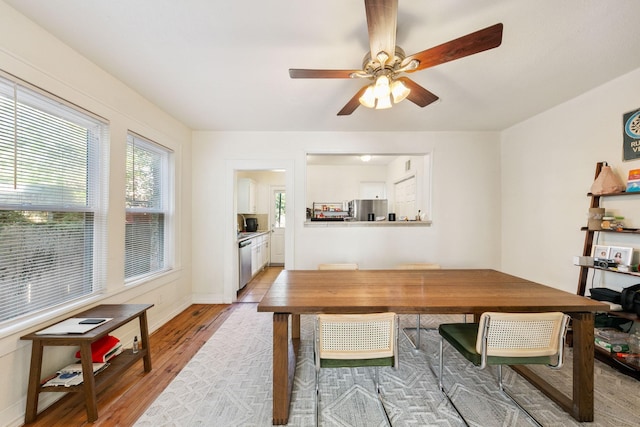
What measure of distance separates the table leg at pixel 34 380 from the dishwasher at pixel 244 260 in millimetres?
2542

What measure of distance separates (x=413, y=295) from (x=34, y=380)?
242 cm

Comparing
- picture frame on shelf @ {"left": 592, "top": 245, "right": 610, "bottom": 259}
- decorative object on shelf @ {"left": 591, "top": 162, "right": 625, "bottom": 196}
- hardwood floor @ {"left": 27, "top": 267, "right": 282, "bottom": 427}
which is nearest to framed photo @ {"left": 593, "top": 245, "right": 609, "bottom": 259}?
picture frame on shelf @ {"left": 592, "top": 245, "right": 610, "bottom": 259}

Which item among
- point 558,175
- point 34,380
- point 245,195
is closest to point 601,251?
point 558,175

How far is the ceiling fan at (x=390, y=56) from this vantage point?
4.15 feet

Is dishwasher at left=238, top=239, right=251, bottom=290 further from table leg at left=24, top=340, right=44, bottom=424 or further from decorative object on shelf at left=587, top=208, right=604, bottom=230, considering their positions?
decorative object on shelf at left=587, top=208, right=604, bottom=230

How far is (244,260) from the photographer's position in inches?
167

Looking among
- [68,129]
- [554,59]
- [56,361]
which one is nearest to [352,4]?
[554,59]

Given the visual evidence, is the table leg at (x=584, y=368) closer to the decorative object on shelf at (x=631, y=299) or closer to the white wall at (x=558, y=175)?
the decorative object on shelf at (x=631, y=299)

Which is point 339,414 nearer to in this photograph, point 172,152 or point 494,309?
point 494,309

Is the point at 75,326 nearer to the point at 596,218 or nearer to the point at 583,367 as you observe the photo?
the point at 583,367

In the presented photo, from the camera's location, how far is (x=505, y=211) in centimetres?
368

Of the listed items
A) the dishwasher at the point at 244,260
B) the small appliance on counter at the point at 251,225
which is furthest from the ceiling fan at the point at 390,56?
the small appliance on counter at the point at 251,225

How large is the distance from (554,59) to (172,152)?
13.3ft

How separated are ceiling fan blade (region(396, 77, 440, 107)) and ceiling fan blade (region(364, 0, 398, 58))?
318 mm
